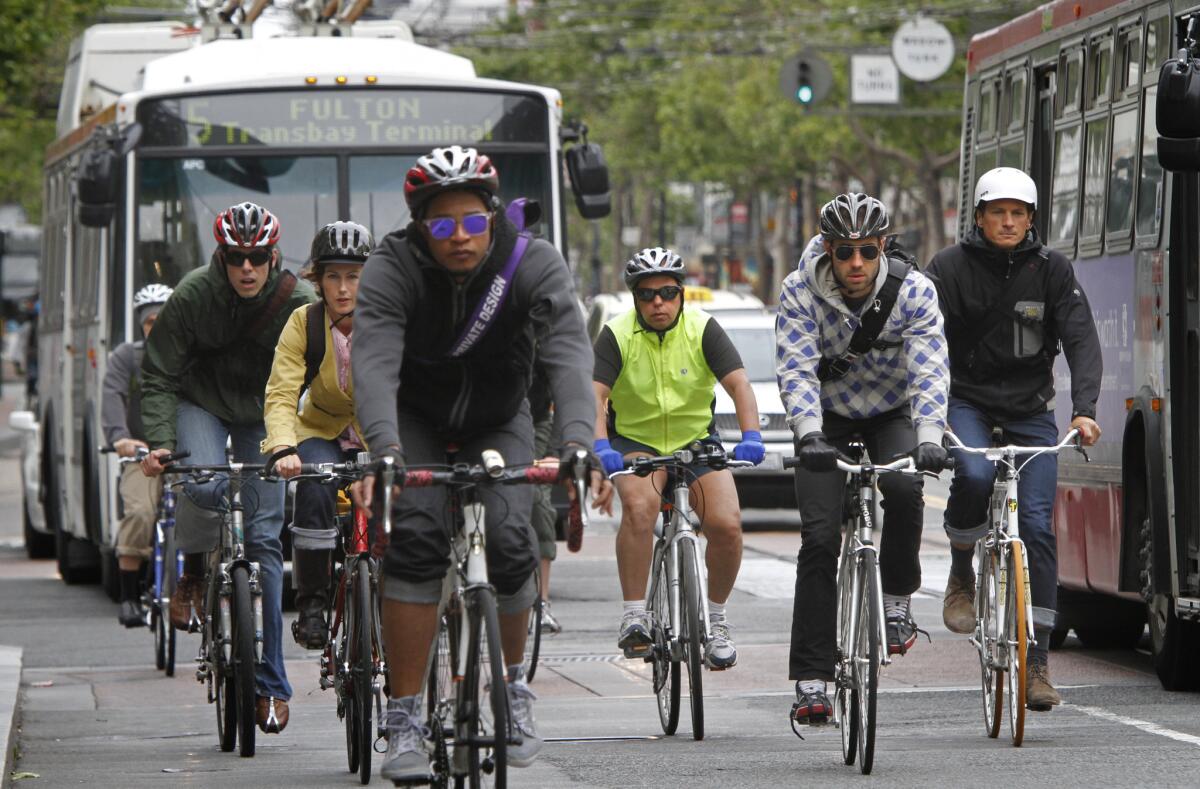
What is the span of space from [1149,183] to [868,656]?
3493 millimetres

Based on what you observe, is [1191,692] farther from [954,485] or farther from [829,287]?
[829,287]

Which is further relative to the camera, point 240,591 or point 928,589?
point 928,589

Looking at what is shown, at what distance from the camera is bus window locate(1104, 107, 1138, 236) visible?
1137 centimetres

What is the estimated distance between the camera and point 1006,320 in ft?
31.4

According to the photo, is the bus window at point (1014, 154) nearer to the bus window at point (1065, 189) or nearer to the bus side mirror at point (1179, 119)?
the bus window at point (1065, 189)

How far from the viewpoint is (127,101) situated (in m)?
15.7

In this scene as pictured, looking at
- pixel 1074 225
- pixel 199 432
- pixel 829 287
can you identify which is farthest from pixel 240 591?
pixel 1074 225

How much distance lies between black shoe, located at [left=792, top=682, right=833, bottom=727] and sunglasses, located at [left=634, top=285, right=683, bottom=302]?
2.06 m

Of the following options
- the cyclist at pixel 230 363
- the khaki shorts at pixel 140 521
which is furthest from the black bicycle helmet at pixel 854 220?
the khaki shorts at pixel 140 521

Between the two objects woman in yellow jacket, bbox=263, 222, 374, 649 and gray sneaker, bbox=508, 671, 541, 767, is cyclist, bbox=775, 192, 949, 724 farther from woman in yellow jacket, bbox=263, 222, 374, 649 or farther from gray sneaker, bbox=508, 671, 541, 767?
gray sneaker, bbox=508, 671, 541, 767

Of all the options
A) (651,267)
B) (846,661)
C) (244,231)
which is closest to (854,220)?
(846,661)

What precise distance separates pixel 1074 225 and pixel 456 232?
592 centimetres

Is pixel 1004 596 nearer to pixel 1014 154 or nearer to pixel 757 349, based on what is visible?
pixel 1014 154

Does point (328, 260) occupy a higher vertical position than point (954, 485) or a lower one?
higher
